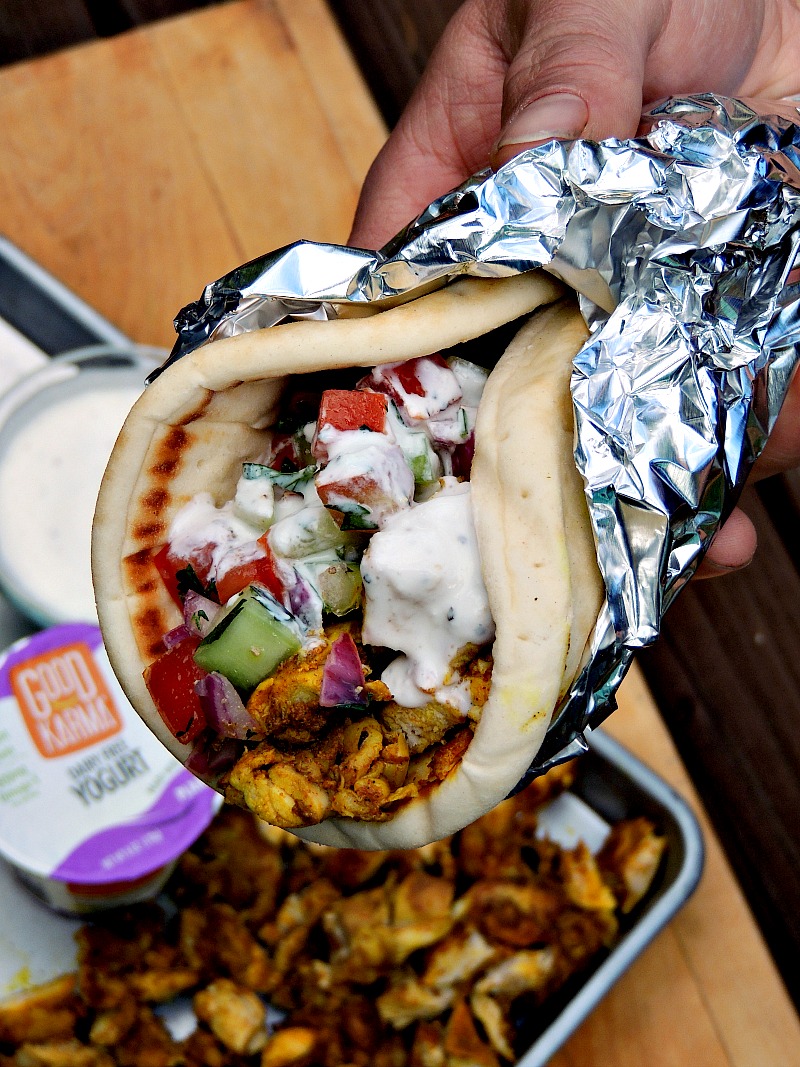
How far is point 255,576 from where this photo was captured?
1.01m

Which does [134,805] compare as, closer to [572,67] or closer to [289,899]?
[289,899]

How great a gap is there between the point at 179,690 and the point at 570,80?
2.67 ft

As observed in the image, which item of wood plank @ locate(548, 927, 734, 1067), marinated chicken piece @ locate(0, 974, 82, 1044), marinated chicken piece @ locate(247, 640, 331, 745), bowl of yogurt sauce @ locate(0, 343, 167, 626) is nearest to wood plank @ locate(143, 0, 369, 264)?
bowl of yogurt sauce @ locate(0, 343, 167, 626)

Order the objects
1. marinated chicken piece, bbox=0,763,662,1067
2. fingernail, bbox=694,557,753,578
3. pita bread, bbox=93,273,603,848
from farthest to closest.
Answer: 1. marinated chicken piece, bbox=0,763,662,1067
2. fingernail, bbox=694,557,753,578
3. pita bread, bbox=93,273,603,848

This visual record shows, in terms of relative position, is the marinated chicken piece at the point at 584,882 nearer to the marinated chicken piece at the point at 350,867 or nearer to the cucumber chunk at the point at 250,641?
the marinated chicken piece at the point at 350,867

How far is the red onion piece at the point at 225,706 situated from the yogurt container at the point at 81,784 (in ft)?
1.95

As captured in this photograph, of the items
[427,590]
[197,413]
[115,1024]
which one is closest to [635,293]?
[427,590]

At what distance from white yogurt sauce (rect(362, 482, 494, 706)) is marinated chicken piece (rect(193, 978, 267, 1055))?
0.90m

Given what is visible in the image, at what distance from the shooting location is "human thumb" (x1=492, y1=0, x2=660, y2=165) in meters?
1.06

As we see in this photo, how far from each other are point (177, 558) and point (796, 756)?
1.39m

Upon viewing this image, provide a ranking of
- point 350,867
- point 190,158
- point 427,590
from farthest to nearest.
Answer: point 190,158, point 350,867, point 427,590

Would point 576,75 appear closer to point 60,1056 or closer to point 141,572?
point 141,572

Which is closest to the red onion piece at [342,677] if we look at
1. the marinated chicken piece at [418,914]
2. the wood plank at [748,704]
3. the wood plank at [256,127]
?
the marinated chicken piece at [418,914]

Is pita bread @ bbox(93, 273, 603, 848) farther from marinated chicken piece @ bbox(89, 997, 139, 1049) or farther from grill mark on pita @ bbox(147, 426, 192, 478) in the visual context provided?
marinated chicken piece @ bbox(89, 997, 139, 1049)
